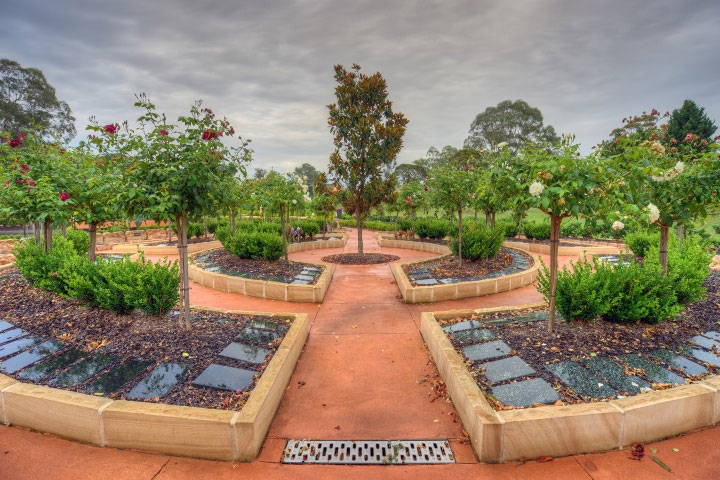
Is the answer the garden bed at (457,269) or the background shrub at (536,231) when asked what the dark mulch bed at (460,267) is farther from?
the background shrub at (536,231)

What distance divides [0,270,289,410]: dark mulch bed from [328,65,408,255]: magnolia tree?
24.4ft

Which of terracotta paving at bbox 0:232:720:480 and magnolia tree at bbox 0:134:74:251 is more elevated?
magnolia tree at bbox 0:134:74:251

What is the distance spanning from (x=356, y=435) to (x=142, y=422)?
5.42 ft

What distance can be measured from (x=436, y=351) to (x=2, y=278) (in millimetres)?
9190

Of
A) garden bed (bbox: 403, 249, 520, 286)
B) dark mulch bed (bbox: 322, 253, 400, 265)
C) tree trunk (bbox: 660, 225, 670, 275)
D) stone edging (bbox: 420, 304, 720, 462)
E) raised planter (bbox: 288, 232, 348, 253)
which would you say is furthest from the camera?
raised planter (bbox: 288, 232, 348, 253)

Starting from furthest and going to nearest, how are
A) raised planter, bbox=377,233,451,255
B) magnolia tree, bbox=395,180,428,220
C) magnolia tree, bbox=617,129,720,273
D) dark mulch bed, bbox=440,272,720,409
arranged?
magnolia tree, bbox=395,180,428,220 → raised planter, bbox=377,233,451,255 → magnolia tree, bbox=617,129,720,273 → dark mulch bed, bbox=440,272,720,409

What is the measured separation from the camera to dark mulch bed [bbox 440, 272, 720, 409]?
3406 mm

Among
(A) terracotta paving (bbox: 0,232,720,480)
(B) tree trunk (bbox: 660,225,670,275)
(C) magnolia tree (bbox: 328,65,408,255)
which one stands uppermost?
(C) magnolia tree (bbox: 328,65,408,255)

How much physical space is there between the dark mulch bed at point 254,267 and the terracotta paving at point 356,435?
10.9 ft

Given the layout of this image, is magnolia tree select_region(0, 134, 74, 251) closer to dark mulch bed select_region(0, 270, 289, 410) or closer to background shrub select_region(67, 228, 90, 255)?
dark mulch bed select_region(0, 270, 289, 410)

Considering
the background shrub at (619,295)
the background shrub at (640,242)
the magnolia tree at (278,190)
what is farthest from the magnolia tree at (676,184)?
the magnolia tree at (278,190)

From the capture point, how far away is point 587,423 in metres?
2.46

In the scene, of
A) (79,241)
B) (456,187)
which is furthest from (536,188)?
(79,241)

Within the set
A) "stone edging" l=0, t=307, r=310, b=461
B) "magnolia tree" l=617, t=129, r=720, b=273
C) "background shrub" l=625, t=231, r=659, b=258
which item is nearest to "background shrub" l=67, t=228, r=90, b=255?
"stone edging" l=0, t=307, r=310, b=461
